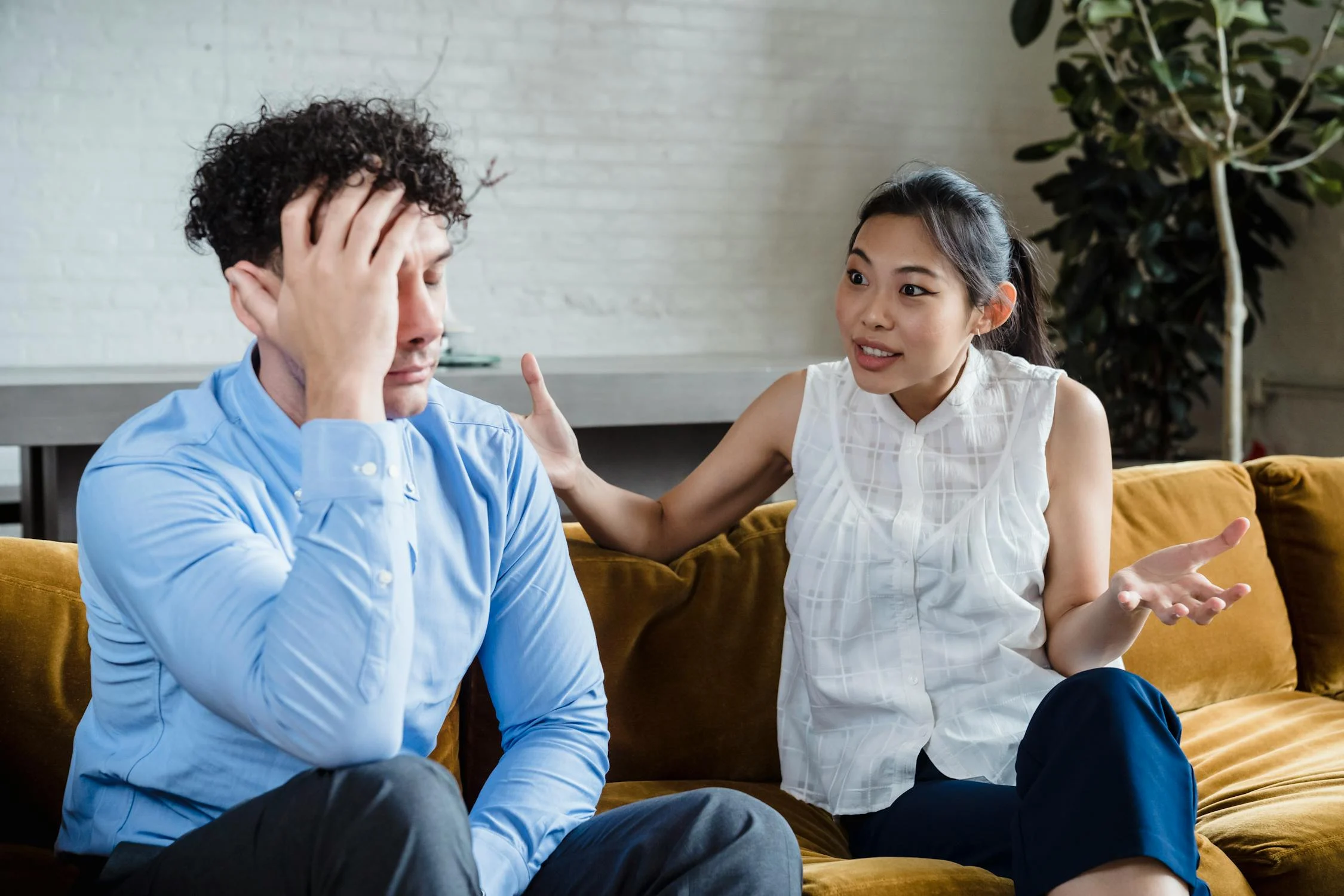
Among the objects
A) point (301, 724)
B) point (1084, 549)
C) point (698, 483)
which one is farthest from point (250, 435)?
point (1084, 549)

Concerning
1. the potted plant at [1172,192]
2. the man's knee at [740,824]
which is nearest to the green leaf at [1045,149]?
the potted plant at [1172,192]

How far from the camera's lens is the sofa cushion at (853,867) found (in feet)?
4.57

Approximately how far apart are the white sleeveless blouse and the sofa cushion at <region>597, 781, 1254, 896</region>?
0.18 feet

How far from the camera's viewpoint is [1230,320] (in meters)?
4.21

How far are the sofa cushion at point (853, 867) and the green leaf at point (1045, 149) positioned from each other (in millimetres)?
3400

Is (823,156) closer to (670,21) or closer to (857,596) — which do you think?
(670,21)

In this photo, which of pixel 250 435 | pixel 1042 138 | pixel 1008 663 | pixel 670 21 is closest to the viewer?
pixel 250 435

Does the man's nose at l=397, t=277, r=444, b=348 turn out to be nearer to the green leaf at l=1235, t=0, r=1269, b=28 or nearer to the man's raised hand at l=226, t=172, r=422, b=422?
the man's raised hand at l=226, t=172, r=422, b=422

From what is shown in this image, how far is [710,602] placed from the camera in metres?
1.89

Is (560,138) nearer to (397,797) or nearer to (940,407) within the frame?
(940,407)

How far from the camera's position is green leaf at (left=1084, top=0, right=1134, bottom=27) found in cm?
391

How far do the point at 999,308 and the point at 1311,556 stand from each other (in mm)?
975

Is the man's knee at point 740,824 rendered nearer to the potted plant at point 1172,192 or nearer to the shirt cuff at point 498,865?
the shirt cuff at point 498,865

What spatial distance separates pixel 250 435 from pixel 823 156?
4201 mm
